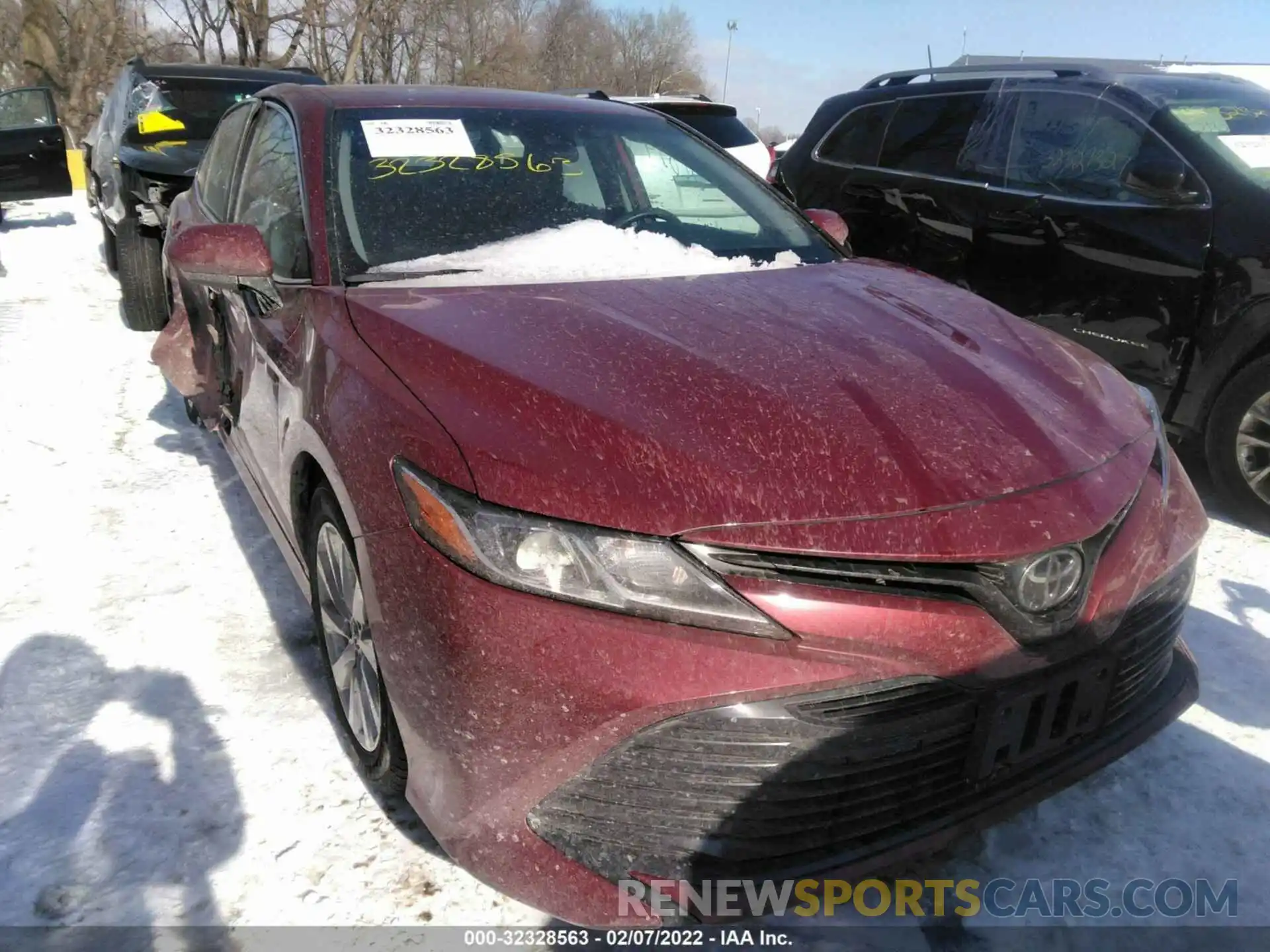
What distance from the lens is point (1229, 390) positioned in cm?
366

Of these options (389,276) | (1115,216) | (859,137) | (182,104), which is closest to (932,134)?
(859,137)

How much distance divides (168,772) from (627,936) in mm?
1156

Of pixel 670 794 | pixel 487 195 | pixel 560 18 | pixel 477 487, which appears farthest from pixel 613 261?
pixel 560 18

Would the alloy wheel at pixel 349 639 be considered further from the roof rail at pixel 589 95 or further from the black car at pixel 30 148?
the black car at pixel 30 148

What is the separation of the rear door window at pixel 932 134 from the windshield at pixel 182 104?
4.19 meters

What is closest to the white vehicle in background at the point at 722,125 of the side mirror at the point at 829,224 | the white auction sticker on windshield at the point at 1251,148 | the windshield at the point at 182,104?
the windshield at the point at 182,104

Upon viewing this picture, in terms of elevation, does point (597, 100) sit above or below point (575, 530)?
above

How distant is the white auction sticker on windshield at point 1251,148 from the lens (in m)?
3.79

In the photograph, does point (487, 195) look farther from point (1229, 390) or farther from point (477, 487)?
point (1229, 390)

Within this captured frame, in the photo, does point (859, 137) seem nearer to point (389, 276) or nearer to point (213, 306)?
point (213, 306)

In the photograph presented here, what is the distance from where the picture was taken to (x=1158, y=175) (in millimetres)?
3795

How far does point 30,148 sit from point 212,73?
10.3 feet

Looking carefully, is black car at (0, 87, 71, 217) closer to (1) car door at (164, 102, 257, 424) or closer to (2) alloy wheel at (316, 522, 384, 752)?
(1) car door at (164, 102, 257, 424)

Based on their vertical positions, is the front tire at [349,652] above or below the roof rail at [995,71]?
below
